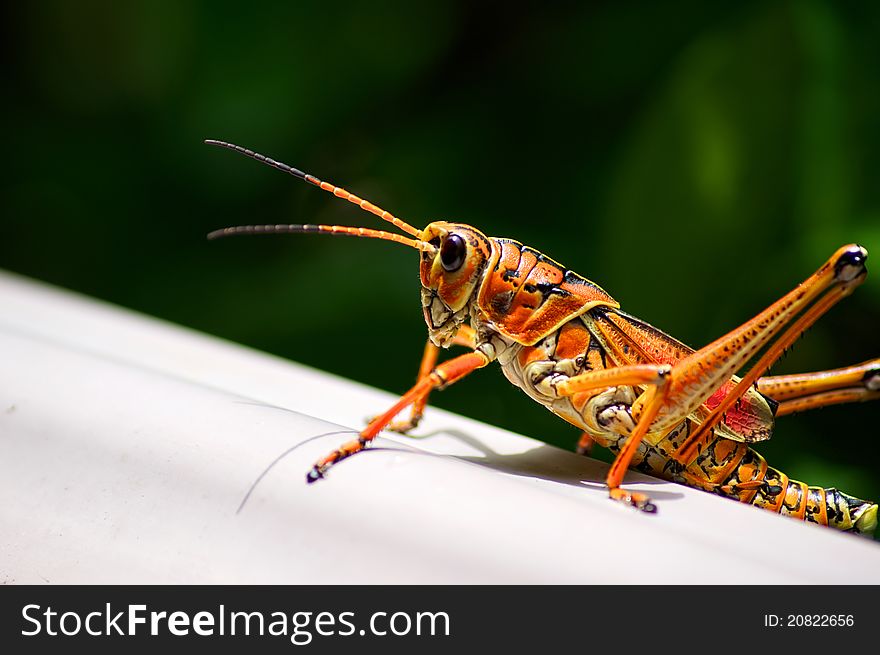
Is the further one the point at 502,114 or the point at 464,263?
the point at 502,114

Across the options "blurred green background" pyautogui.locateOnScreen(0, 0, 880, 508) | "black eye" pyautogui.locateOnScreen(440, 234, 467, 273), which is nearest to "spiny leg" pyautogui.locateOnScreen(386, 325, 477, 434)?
"black eye" pyautogui.locateOnScreen(440, 234, 467, 273)

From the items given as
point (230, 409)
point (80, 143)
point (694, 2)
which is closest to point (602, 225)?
point (694, 2)

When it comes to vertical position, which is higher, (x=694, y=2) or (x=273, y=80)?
(x=273, y=80)

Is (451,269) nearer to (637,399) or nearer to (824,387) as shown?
(637,399)

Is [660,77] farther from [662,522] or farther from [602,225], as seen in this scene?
[662,522]

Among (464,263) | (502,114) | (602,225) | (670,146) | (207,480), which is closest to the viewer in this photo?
(207,480)

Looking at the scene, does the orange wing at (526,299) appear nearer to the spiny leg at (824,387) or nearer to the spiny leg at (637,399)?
the spiny leg at (637,399)

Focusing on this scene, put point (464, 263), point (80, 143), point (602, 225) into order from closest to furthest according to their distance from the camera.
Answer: point (464, 263) → point (602, 225) → point (80, 143)
